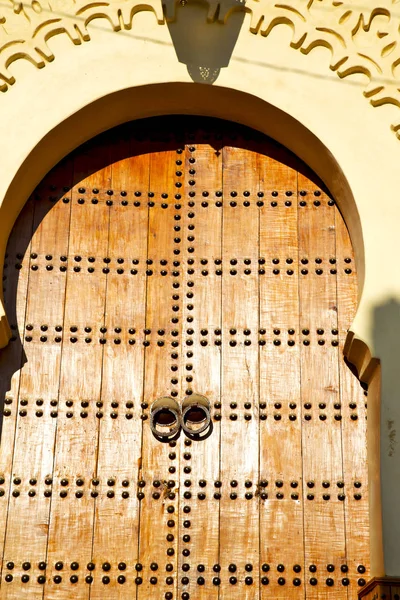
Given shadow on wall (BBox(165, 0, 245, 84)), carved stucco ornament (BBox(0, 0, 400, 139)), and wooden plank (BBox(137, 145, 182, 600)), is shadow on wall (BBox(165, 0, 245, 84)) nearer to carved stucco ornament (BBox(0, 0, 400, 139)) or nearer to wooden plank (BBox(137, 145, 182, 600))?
carved stucco ornament (BBox(0, 0, 400, 139))

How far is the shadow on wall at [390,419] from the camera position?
3.89 meters

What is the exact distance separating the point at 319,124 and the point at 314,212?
483 mm

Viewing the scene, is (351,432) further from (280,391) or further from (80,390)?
(80,390)

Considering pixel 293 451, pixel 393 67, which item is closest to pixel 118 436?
pixel 293 451

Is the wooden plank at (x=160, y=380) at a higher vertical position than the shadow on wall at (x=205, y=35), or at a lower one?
lower

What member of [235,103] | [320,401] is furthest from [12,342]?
[235,103]

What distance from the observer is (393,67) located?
15.0 ft

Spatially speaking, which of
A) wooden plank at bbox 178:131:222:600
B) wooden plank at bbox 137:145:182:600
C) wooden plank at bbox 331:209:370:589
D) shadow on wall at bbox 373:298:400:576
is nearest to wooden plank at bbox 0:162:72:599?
wooden plank at bbox 137:145:182:600

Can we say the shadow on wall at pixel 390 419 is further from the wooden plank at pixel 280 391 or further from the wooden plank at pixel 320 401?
the wooden plank at pixel 280 391

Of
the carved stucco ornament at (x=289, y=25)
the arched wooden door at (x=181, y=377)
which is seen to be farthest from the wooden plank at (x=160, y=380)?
the carved stucco ornament at (x=289, y=25)

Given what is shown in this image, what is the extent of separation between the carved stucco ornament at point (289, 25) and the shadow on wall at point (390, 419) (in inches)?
45.1

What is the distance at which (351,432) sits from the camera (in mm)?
4383

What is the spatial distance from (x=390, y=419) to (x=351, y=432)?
0.36m

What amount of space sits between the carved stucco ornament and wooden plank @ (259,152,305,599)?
2.17ft
